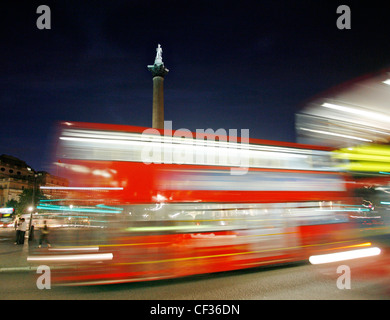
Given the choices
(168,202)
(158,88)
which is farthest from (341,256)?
(158,88)

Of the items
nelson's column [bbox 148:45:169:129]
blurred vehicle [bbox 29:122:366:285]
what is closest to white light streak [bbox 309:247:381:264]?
blurred vehicle [bbox 29:122:366:285]

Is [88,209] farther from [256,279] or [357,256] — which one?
[357,256]

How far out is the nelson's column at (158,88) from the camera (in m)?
29.7

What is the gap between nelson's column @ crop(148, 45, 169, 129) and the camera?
29.7 m

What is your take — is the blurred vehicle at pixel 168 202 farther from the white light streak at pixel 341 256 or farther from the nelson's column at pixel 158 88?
the nelson's column at pixel 158 88

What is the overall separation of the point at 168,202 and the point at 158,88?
27560 mm

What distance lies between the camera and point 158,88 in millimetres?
31250

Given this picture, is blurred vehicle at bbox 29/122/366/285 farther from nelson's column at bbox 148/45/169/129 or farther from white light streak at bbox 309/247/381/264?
nelson's column at bbox 148/45/169/129

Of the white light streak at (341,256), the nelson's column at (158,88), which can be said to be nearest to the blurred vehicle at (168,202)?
the white light streak at (341,256)

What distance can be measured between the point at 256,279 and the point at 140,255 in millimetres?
2564

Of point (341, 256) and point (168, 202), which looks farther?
point (341, 256)

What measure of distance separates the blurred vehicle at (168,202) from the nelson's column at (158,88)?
23768mm

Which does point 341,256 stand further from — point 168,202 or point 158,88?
point 158,88

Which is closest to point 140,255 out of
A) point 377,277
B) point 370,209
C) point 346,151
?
point 377,277
